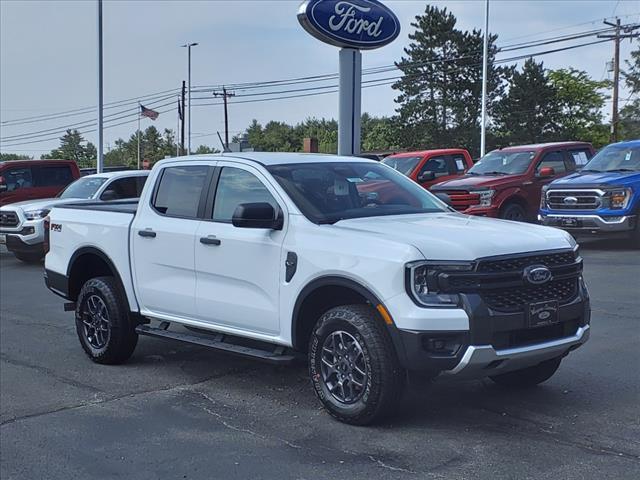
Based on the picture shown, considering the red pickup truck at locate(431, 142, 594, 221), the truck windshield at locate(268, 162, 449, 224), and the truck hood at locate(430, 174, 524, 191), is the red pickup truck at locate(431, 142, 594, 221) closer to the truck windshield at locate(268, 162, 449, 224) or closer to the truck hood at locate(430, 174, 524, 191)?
the truck hood at locate(430, 174, 524, 191)

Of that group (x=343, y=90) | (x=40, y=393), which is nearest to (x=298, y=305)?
(x=40, y=393)

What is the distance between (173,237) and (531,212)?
35.9ft

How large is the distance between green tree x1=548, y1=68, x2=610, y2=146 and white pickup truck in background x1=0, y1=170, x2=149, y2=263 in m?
53.5

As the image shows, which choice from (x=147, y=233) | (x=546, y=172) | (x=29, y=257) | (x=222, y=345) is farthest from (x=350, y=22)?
(x=222, y=345)

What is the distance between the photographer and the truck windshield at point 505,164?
54.0 feet

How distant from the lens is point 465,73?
6100 cm

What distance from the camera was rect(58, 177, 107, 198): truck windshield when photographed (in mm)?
15867

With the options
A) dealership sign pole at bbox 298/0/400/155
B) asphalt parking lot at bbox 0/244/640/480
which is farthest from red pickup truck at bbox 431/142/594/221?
asphalt parking lot at bbox 0/244/640/480

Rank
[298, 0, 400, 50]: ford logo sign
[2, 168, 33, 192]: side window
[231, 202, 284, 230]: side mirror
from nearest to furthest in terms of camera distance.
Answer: [231, 202, 284, 230]: side mirror → [298, 0, 400, 50]: ford logo sign → [2, 168, 33, 192]: side window

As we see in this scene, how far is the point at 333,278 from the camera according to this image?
211 inches

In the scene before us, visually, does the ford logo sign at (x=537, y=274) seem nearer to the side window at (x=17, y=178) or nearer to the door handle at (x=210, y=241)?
the door handle at (x=210, y=241)

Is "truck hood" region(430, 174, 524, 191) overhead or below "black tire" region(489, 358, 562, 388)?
overhead

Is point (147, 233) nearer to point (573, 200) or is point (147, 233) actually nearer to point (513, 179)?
point (573, 200)

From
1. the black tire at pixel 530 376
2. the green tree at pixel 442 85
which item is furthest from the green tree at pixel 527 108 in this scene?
the black tire at pixel 530 376
